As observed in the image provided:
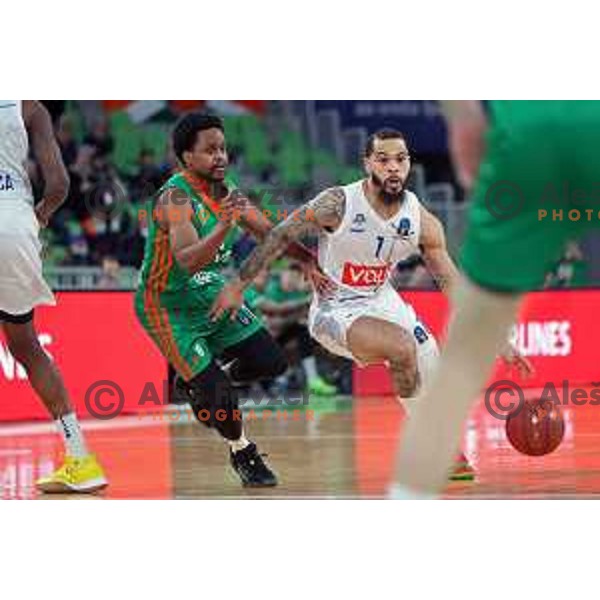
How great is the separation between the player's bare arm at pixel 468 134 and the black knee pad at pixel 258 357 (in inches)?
178

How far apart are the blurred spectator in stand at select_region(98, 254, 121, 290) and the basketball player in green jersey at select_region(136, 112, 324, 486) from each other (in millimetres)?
6643

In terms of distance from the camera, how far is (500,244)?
3695 millimetres

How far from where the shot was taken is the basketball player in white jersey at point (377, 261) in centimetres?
836

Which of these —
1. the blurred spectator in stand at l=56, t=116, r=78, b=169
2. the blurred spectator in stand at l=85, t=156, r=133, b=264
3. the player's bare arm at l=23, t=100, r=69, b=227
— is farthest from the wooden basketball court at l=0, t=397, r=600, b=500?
the blurred spectator in stand at l=56, t=116, r=78, b=169

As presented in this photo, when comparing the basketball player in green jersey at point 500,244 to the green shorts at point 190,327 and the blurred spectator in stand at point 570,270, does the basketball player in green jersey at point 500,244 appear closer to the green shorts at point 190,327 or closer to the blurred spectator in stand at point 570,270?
the green shorts at point 190,327

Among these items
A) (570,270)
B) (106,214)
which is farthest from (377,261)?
(570,270)

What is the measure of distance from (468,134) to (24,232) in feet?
14.6

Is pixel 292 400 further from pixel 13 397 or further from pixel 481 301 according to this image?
pixel 481 301

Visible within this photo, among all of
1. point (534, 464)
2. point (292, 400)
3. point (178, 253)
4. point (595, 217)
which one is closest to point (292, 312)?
point (292, 400)

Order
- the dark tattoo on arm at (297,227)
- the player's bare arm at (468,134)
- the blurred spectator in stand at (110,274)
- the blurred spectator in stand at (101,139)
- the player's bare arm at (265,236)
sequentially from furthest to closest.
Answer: the blurred spectator in stand at (101,139)
the blurred spectator in stand at (110,274)
the dark tattoo on arm at (297,227)
the player's bare arm at (265,236)
the player's bare arm at (468,134)

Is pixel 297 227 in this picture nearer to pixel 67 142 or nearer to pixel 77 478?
pixel 77 478

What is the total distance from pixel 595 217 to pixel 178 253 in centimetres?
437

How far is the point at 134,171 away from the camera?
18594mm

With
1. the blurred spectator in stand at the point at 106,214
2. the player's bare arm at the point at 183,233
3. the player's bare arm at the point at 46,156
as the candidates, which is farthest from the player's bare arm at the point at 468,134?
the blurred spectator in stand at the point at 106,214
